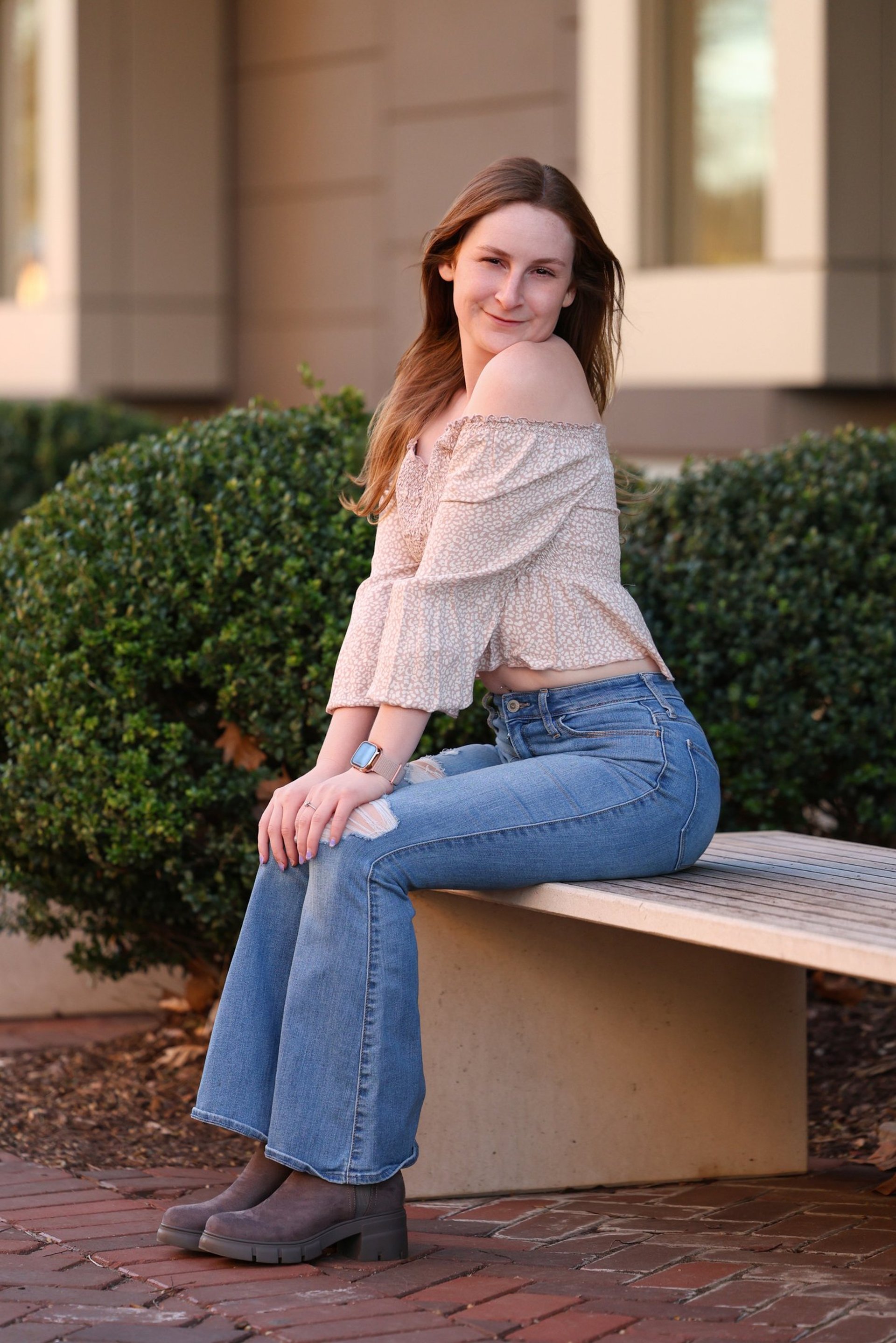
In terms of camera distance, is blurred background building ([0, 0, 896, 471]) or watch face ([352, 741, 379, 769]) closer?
watch face ([352, 741, 379, 769])

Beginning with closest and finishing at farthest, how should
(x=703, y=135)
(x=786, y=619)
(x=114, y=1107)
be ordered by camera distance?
(x=114, y=1107) → (x=786, y=619) → (x=703, y=135)

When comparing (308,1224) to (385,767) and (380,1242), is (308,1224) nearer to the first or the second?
(380,1242)

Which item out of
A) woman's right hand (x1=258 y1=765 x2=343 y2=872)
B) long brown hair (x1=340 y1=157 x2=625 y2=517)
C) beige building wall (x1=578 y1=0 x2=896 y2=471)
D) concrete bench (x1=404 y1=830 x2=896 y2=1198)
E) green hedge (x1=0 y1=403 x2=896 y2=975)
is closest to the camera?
woman's right hand (x1=258 y1=765 x2=343 y2=872)

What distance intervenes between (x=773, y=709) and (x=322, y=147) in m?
6.45

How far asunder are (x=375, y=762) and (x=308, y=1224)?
781 millimetres

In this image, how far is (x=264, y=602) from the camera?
4.07 m

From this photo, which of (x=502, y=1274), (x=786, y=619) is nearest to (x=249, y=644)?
(x=786, y=619)

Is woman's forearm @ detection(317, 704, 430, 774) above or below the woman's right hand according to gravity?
above

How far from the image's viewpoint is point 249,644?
4066mm

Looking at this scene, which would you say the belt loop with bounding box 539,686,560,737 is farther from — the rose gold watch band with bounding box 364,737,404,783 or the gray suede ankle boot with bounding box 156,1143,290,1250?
the gray suede ankle boot with bounding box 156,1143,290,1250

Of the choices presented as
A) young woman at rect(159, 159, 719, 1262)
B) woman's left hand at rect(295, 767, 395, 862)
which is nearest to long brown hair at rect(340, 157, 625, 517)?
young woman at rect(159, 159, 719, 1262)

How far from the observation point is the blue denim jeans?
2.88m

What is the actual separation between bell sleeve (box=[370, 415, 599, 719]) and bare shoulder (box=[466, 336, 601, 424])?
0.04m

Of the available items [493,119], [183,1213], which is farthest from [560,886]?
[493,119]
